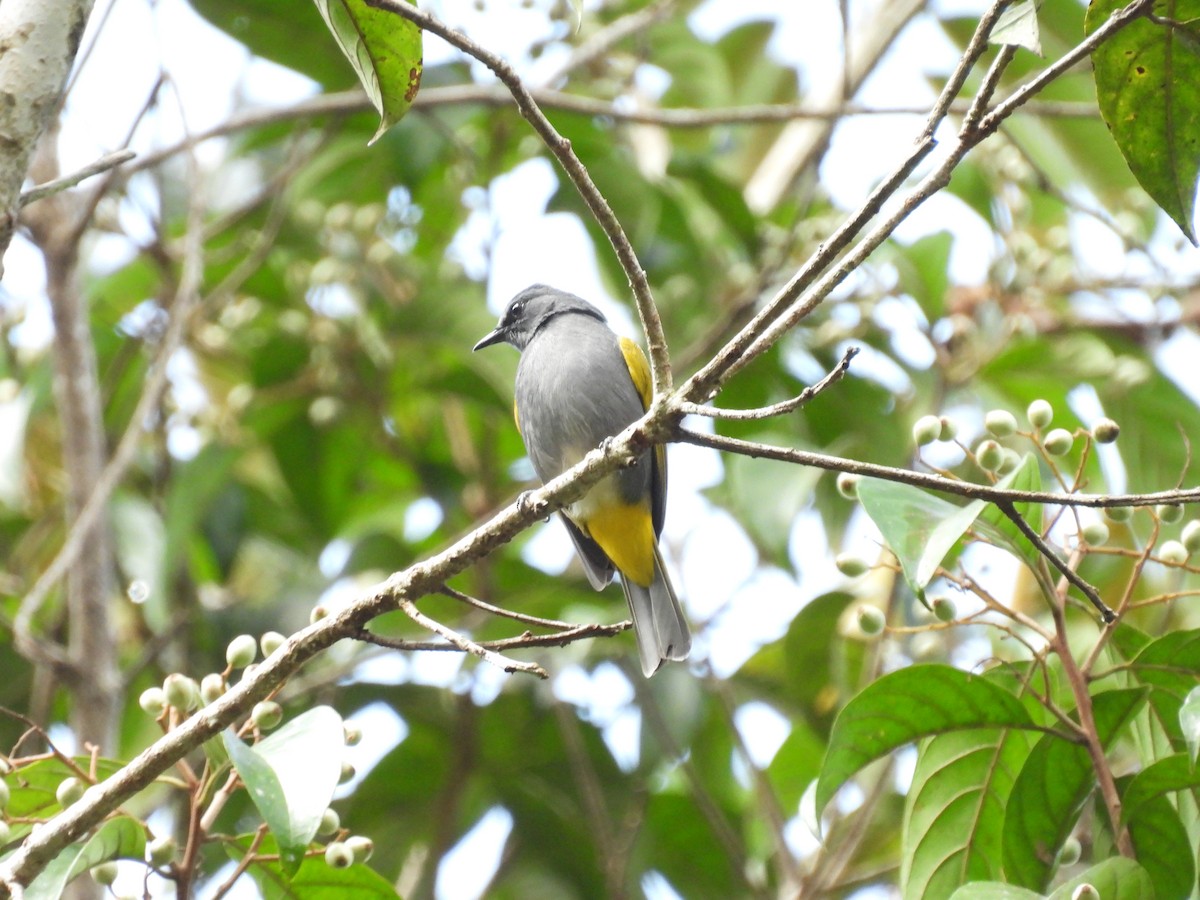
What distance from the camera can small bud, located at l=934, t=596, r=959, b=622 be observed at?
264cm

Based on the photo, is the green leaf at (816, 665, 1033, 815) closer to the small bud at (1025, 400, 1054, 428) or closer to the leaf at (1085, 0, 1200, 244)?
the small bud at (1025, 400, 1054, 428)

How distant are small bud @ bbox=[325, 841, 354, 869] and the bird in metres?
1.55

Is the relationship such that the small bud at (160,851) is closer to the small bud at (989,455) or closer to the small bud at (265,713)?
the small bud at (265,713)

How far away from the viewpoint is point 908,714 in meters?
2.60

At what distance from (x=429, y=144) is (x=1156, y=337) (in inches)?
115

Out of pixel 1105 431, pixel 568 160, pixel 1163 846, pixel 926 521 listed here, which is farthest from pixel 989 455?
pixel 568 160

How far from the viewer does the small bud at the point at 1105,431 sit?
2412 mm

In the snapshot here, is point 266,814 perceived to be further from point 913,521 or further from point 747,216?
point 747,216

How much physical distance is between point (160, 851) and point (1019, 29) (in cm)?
202

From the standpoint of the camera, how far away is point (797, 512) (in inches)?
171

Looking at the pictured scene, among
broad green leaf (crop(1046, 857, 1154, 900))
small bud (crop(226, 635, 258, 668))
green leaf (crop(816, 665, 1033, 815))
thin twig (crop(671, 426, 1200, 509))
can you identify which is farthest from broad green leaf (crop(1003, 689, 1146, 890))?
small bud (crop(226, 635, 258, 668))

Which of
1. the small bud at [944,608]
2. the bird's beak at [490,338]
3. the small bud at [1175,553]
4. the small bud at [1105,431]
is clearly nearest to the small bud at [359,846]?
the small bud at [944,608]

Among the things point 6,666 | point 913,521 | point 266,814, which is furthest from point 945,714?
point 6,666

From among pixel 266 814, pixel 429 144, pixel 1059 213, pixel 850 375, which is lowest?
pixel 266 814
